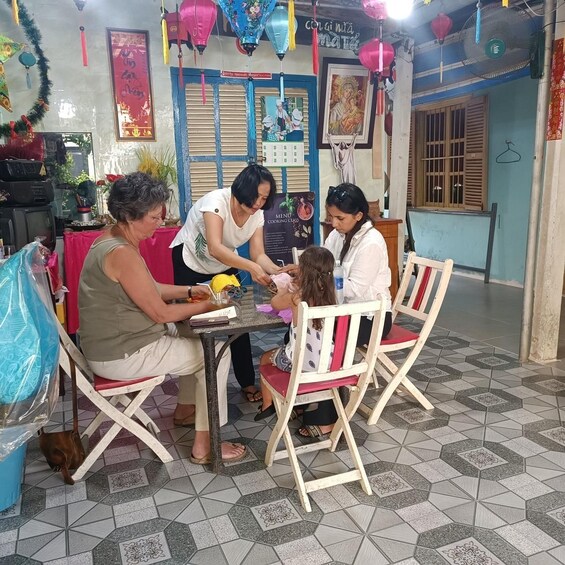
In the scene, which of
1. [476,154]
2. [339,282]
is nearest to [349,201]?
[339,282]

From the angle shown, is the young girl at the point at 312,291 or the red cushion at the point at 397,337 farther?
the red cushion at the point at 397,337

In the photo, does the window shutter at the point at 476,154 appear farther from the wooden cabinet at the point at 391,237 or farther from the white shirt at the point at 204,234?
the white shirt at the point at 204,234

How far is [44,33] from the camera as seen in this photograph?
423cm

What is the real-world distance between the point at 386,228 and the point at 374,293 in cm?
254

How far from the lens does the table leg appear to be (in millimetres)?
2259

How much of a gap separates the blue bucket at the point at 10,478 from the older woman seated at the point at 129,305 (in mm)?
477

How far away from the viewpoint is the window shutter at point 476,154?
22.4 feet

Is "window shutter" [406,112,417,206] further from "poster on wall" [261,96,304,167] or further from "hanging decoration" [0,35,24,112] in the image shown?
"hanging decoration" [0,35,24,112]

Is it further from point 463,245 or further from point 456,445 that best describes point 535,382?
point 463,245

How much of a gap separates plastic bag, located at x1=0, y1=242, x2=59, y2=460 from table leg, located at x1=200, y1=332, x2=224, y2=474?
1.99 ft

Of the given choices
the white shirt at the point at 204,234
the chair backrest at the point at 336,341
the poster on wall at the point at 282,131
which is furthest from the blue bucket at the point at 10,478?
the poster on wall at the point at 282,131

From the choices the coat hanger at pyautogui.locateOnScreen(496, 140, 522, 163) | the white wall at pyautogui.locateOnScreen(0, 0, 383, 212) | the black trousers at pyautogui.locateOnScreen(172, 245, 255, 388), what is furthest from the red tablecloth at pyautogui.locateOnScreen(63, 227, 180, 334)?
the coat hanger at pyautogui.locateOnScreen(496, 140, 522, 163)

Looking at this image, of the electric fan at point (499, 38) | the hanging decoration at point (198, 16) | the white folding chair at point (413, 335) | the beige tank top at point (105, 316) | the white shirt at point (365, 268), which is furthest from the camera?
the electric fan at point (499, 38)

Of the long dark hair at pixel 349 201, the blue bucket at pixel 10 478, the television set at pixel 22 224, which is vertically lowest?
the blue bucket at pixel 10 478
